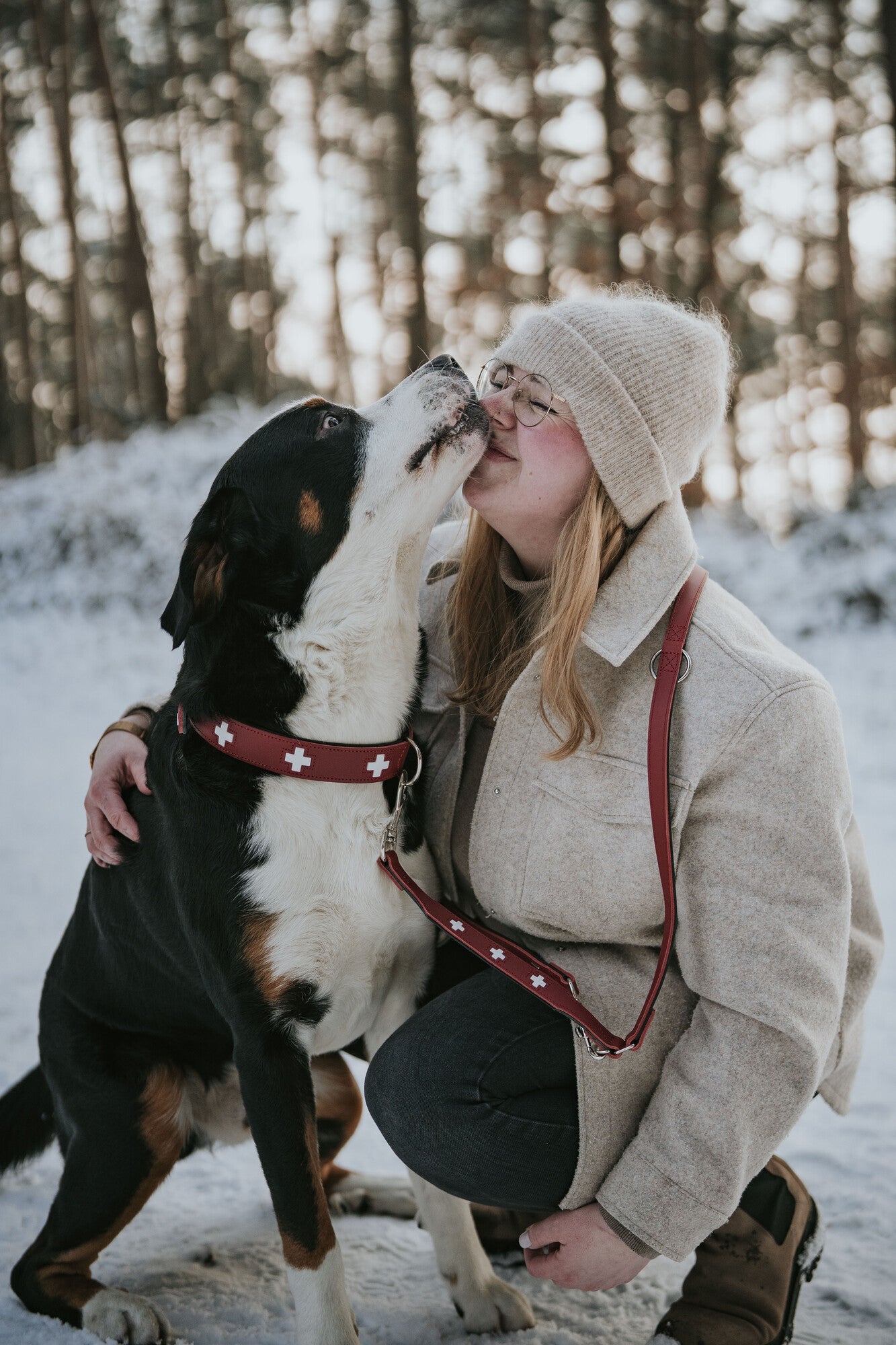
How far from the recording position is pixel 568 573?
6.88ft

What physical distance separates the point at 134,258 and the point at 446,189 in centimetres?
403

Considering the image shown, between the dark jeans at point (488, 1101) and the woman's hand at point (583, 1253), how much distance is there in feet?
0.21

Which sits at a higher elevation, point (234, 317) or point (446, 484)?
point (446, 484)

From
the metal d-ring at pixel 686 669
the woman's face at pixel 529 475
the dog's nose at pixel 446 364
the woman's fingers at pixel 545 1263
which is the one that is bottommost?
the woman's fingers at pixel 545 1263

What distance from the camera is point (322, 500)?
2.20 meters

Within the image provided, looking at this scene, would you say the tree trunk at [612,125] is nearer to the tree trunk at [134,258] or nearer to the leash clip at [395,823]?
the tree trunk at [134,258]

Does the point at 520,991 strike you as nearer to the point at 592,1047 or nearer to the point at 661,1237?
the point at 592,1047

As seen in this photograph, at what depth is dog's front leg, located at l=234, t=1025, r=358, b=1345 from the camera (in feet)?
6.39

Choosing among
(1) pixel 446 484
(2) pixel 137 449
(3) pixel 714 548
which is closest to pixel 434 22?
(2) pixel 137 449

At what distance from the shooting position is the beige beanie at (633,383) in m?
2.04

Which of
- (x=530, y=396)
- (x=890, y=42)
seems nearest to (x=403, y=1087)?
(x=530, y=396)

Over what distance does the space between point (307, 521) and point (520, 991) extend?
1008 millimetres

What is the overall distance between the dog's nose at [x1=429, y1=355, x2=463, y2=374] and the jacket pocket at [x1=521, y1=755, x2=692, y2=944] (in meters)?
0.81

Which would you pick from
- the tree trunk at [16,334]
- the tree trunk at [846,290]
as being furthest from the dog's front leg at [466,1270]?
the tree trunk at [16,334]
